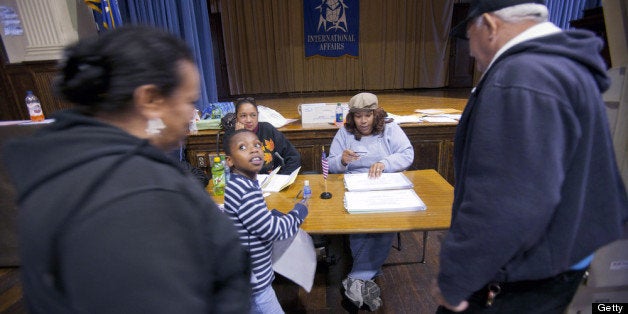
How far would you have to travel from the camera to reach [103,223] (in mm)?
410

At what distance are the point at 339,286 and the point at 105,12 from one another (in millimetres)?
2903

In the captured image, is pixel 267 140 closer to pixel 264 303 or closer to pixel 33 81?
pixel 264 303

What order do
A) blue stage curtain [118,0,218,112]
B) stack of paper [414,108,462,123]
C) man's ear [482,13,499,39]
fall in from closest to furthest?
man's ear [482,13,499,39], stack of paper [414,108,462,123], blue stage curtain [118,0,218,112]

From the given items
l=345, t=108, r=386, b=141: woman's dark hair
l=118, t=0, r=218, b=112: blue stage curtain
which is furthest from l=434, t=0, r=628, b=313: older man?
Result: l=118, t=0, r=218, b=112: blue stage curtain

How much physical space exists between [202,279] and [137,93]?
12.5 inches

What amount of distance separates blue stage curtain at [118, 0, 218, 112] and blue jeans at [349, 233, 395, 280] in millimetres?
2443

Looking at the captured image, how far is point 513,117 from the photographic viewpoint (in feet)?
2.32

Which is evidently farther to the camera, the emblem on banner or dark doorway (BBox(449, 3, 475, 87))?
dark doorway (BBox(449, 3, 475, 87))

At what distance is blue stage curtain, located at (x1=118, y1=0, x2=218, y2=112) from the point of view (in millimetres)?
3135

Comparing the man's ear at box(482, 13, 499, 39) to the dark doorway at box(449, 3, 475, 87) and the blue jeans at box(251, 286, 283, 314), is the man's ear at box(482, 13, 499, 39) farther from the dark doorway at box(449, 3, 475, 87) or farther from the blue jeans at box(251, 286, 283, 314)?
the dark doorway at box(449, 3, 475, 87)

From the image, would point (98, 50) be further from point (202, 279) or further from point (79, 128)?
point (202, 279)

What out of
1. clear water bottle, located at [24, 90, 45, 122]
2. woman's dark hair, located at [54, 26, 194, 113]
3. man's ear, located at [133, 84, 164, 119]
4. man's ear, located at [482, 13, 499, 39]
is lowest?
clear water bottle, located at [24, 90, 45, 122]

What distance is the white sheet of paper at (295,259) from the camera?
1.39 metres

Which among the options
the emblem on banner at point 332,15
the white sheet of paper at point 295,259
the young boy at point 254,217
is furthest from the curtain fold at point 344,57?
the white sheet of paper at point 295,259
